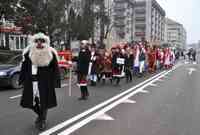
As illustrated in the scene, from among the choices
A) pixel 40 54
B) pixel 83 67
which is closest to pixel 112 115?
pixel 40 54

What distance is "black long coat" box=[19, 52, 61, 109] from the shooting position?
6.55 m

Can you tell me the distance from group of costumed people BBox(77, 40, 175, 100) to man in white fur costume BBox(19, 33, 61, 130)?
12.4 feet

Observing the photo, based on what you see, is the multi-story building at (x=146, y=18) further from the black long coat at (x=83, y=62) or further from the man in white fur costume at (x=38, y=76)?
the man in white fur costume at (x=38, y=76)

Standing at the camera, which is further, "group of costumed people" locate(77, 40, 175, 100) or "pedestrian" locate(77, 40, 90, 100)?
"group of costumed people" locate(77, 40, 175, 100)

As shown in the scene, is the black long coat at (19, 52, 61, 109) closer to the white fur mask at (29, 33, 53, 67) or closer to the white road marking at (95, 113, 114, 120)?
the white fur mask at (29, 33, 53, 67)

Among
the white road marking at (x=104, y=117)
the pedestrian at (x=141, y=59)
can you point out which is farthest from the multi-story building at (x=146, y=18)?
the white road marking at (x=104, y=117)

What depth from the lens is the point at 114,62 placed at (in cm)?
1538

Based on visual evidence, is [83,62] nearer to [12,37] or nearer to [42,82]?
[42,82]

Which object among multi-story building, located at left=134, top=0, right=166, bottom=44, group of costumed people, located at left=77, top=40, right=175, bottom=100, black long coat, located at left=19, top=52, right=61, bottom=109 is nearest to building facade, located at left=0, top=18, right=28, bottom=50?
group of costumed people, located at left=77, top=40, right=175, bottom=100

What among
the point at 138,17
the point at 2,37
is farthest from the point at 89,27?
the point at 138,17

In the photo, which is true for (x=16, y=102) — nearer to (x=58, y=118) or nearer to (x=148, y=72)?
(x=58, y=118)

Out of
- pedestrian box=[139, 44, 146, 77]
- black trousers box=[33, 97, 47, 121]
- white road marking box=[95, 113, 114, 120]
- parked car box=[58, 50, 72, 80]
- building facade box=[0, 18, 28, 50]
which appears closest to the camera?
black trousers box=[33, 97, 47, 121]

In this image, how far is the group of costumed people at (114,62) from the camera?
1060cm

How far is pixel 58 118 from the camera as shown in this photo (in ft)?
25.4
